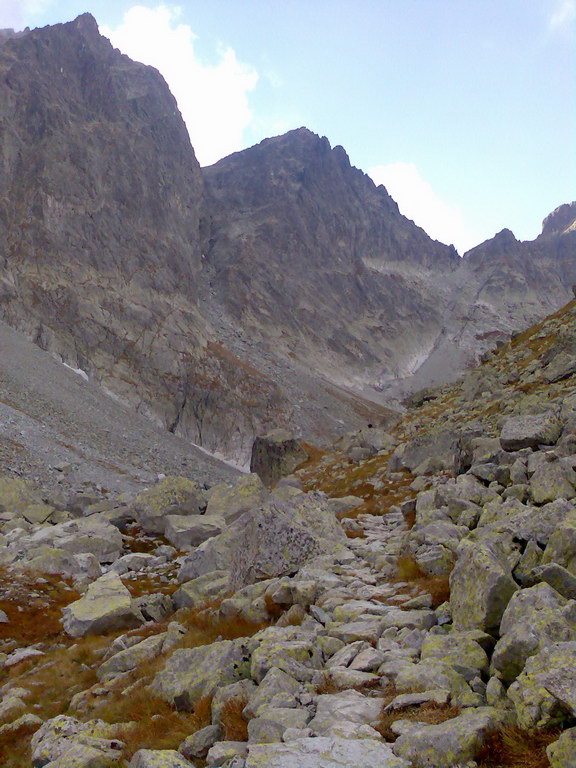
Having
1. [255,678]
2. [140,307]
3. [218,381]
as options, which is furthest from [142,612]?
[140,307]

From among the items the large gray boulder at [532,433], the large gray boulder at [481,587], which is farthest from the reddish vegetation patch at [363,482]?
the large gray boulder at [481,587]

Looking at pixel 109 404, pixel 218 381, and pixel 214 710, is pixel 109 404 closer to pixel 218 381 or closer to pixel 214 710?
pixel 218 381

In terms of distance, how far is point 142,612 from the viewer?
15664 mm

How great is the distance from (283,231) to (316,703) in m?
193

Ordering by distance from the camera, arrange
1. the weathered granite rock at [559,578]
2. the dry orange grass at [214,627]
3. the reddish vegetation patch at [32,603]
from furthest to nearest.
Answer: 1. the reddish vegetation patch at [32,603]
2. the dry orange grass at [214,627]
3. the weathered granite rock at [559,578]

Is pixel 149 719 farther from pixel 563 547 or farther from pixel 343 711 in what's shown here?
pixel 563 547

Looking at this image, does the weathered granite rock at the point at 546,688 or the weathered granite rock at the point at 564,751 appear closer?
the weathered granite rock at the point at 564,751

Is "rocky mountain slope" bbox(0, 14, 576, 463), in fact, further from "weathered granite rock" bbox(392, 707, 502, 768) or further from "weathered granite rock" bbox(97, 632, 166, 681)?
"weathered granite rock" bbox(392, 707, 502, 768)

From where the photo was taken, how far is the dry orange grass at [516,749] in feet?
14.4

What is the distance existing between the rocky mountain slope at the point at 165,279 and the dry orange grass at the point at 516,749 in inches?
3578

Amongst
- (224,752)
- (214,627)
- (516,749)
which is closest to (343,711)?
(224,752)

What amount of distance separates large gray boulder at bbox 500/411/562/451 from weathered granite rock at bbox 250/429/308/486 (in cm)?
3988

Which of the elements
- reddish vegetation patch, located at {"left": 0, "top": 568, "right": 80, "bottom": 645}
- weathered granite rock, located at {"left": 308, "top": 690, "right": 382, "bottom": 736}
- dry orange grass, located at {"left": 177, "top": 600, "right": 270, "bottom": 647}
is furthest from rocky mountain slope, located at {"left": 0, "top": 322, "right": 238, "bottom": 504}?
weathered granite rock, located at {"left": 308, "top": 690, "right": 382, "bottom": 736}

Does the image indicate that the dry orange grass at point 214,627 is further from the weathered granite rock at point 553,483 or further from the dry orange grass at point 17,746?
the weathered granite rock at point 553,483
